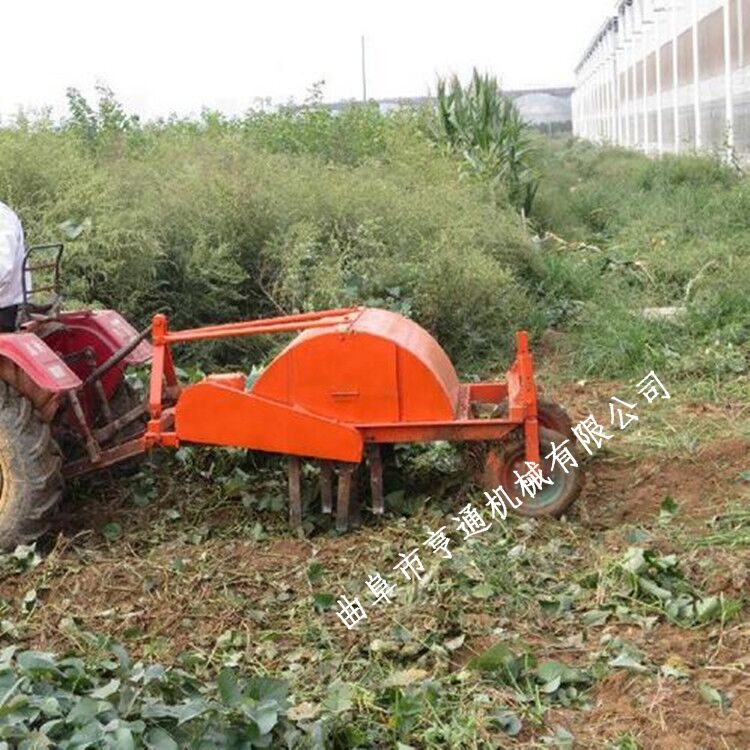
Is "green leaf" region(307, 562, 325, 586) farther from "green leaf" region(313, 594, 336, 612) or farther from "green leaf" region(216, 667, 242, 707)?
"green leaf" region(216, 667, 242, 707)

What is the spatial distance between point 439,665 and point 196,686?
2.57 ft

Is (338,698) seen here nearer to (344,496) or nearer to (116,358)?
(344,496)

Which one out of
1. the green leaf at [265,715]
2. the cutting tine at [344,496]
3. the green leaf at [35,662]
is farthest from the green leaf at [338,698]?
the cutting tine at [344,496]

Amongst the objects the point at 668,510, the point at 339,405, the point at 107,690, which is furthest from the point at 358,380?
the point at 107,690

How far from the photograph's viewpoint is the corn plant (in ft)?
50.6

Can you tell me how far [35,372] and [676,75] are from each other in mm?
24898

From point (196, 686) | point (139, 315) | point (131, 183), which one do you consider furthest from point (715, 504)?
point (131, 183)

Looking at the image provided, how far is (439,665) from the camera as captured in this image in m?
4.18

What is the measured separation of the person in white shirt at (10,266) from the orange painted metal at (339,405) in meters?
0.76

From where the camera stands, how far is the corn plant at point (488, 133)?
15.4m

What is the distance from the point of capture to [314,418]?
546 cm

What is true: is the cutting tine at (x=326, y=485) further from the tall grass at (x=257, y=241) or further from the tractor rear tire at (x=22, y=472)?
the tall grass at (x=257, y=241)

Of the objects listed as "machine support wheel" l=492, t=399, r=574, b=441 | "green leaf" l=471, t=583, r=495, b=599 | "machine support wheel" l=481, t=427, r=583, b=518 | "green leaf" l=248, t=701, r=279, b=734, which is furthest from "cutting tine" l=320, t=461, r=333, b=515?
"green leaf" l=248, t=701, r=279, b=734

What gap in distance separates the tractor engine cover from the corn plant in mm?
9938
